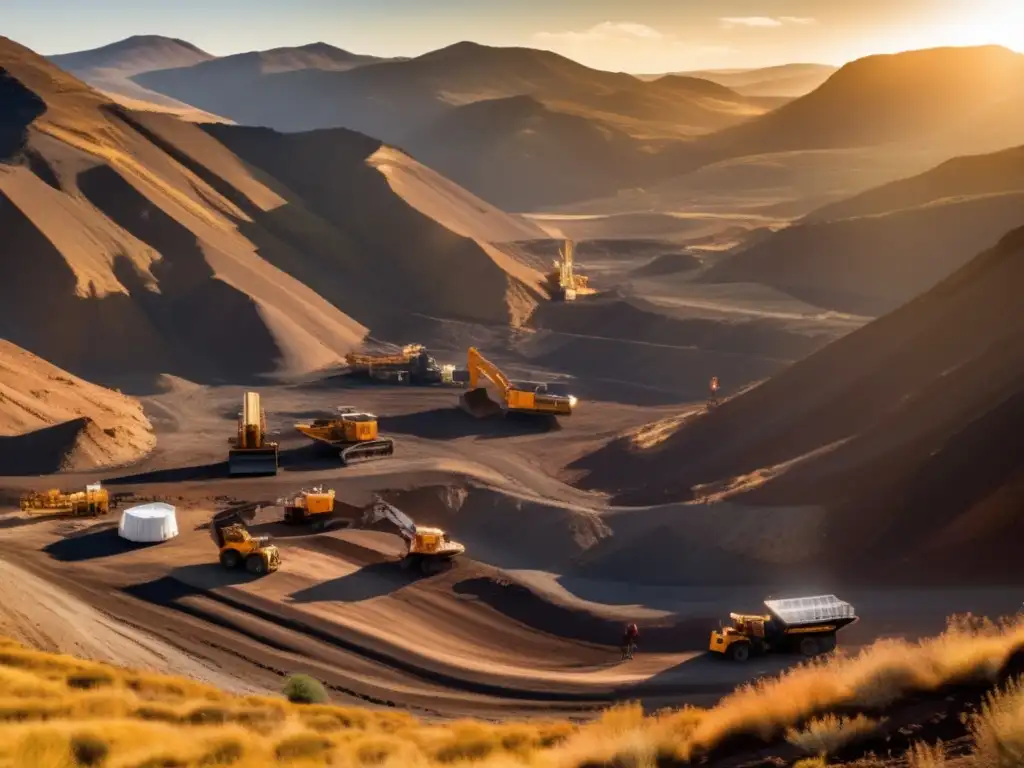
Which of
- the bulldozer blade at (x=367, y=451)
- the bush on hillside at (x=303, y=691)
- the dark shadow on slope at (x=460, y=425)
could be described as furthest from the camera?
the dark shadow on slope at (x=460, y=425)

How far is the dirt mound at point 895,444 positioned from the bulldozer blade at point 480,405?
671 centimetres

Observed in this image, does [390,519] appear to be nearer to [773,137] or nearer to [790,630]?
[790,630]

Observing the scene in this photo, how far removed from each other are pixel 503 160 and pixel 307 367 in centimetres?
12371

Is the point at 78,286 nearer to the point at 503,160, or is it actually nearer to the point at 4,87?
the point at 4,87

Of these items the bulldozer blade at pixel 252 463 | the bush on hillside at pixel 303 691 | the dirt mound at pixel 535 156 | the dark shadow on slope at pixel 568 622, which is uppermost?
the dirt mound at pixel 535 156

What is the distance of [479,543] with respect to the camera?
31.1 metres

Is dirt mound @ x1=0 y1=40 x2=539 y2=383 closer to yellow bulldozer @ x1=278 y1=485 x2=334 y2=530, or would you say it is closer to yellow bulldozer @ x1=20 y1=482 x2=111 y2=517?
yellow bulldozer @ x1=20 y1=482 x2=111 y2=517

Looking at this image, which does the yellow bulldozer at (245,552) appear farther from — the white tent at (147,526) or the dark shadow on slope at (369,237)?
the dark shadow on slope at (369,237)

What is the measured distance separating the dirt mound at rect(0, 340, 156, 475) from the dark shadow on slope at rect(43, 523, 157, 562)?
799 cm

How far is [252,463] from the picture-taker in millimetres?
35219

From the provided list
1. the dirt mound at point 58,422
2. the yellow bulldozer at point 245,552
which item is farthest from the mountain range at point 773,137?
the yellow bulldozer at point 245,552

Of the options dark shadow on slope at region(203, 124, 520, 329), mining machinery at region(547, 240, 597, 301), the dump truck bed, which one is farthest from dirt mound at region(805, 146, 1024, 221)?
the dump truck bed

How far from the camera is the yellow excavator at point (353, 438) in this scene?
37281mm

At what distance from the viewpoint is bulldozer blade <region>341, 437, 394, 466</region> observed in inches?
1455
